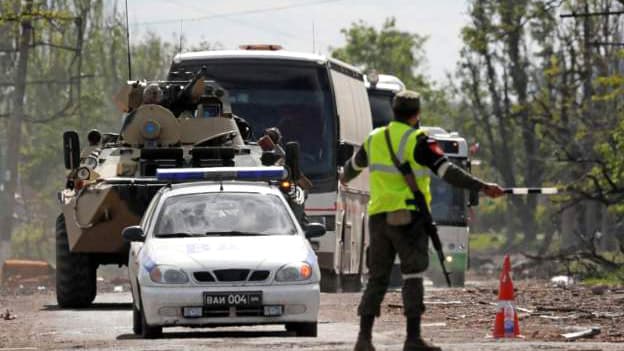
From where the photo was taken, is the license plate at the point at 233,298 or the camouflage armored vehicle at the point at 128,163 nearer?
the license plate at the point at 233,298

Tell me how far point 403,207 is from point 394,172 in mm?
311

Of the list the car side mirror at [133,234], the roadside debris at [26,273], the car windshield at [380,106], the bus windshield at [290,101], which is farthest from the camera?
the roadside debris at [26,273]

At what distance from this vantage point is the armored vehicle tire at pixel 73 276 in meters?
23.7

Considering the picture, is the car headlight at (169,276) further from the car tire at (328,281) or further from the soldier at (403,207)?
the car tire at (328,281)

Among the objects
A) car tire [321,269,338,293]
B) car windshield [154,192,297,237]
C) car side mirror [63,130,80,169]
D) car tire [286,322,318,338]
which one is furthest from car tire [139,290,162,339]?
car tire [321,269,338,293]

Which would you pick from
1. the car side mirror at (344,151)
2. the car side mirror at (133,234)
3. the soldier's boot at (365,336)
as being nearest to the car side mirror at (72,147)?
the car side mirror at (344,151)

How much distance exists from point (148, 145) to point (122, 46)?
6438 cm

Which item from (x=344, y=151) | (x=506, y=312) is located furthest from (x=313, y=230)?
(x=344, y=151)

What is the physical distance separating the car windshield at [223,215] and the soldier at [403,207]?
10.6 feet

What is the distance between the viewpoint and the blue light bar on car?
18562 mm

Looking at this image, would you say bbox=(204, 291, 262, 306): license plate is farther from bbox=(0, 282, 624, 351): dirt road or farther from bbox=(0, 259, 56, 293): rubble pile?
bbox=(0, 259, 56, 293): rubble pile

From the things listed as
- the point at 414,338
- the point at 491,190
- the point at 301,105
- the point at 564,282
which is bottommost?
the point at 564,282

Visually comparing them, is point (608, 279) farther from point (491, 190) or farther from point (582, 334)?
point (491, 190)

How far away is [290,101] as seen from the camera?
91.9ft
